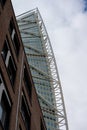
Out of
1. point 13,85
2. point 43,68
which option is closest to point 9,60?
point 13,85

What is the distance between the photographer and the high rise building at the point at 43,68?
81950mm

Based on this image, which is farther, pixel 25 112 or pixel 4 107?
pixel 25 112

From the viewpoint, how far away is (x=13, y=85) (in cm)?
1906

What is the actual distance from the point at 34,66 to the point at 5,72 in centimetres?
7591

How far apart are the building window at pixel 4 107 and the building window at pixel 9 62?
2.29 metres

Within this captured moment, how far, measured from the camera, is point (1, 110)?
16.3 metres

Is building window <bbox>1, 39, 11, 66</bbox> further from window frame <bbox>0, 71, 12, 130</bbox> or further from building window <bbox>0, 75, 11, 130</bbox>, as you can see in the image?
building window <bbox>0, 75, 11, 130</bbox>

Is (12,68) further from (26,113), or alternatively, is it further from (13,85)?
(26,113)

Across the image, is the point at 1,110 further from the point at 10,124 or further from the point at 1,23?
the point at 1,23

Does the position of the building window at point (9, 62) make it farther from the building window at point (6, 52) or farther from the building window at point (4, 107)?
the building window at point (4, 107)

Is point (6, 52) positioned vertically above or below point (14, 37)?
below

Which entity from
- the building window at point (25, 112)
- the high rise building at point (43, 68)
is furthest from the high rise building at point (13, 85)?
the high rise building at point (43, 68)

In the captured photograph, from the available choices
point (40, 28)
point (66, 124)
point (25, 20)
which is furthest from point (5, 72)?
point (25, 20)

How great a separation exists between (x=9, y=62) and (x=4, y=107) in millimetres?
3721
